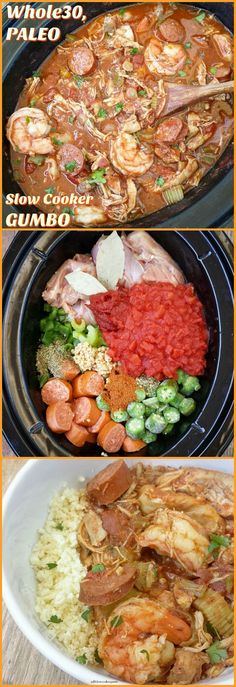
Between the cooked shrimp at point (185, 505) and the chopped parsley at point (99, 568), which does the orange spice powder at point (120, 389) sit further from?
the chopped parsley at point (99, 568)

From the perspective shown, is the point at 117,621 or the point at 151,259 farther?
the point at 151,259

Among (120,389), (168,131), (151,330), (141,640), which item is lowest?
(141,640)

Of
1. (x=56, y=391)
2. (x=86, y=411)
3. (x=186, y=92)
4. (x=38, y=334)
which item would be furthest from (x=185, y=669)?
(x=186, y=92)

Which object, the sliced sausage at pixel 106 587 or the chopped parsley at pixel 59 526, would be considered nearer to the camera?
the sliced sausage at pixel 106 587

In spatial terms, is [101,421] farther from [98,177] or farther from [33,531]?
[98,177]

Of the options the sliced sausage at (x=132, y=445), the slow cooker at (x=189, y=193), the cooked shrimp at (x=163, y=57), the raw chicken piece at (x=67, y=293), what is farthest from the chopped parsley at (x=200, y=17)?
the sliced sausage at (x=132, y=445)

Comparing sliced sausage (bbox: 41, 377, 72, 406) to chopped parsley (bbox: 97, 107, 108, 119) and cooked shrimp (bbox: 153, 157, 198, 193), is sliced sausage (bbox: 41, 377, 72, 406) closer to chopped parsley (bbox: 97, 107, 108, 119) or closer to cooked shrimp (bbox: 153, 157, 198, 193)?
cooked shrimp (bbox: 153, 157, 198, 193)
